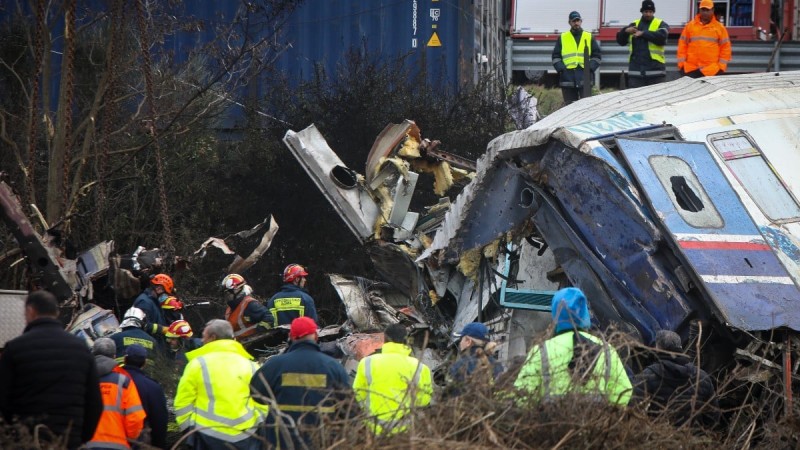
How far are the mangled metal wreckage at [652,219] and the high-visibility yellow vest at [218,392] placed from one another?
8.77 feet

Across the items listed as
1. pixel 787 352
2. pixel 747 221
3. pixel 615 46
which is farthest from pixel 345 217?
pixel 615 46

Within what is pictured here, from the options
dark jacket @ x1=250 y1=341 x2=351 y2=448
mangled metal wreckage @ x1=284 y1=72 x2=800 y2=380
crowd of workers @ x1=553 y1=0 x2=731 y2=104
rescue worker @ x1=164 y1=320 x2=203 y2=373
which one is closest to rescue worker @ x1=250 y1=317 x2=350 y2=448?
dark jacket @ x1=250 y1=341 x2=351 y2=448

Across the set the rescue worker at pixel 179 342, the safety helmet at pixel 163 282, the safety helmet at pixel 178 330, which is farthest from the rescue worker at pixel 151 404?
the safety helmet at pixel 163 282

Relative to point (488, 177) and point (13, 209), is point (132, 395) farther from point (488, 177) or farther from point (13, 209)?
point (488, 177)

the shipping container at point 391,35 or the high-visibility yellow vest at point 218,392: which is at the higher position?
the shipping container at point 391,35

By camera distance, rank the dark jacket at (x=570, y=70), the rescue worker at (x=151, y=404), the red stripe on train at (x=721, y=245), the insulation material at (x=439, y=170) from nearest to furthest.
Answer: the rescue worker at (x=151, y=404) → the red stripe on train at (x=721, y=245) → the insulation material at (x=439, y=170) → the dark jacket at (x=570, y=70)

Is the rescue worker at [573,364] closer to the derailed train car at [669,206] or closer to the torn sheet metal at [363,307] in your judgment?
the derailed train car at [669,206]

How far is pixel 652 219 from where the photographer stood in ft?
27.9

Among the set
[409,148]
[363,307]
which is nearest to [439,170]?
[409,148]

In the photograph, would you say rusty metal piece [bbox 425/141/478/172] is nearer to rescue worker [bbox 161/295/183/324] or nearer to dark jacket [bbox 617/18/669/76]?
rescue worker [bbox 161/295/183/324]

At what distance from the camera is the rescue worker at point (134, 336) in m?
9.48

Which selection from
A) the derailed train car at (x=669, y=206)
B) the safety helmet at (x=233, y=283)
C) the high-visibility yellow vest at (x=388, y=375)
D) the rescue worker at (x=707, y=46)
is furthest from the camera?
the rescue worker at (x=707, y=46)

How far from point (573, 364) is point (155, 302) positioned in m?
5.43

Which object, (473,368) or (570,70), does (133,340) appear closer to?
(473,368)
